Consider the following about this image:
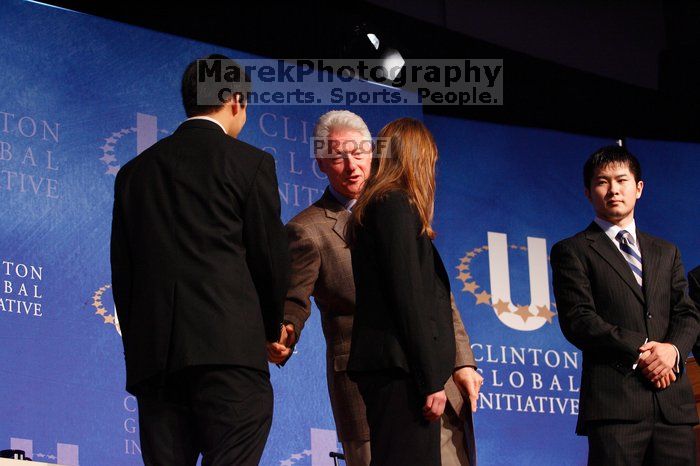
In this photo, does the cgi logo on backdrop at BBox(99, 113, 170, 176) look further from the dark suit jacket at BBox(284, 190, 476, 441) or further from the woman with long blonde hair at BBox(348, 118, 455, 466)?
the woman with long blonde hair at BBox(348, 118, 455, 466)

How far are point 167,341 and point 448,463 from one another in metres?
0.89

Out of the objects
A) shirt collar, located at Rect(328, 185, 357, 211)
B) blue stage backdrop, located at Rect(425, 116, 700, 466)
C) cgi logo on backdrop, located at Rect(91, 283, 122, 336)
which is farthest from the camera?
blue stage backdrop, located at Rect(425, 116, 700, 466)

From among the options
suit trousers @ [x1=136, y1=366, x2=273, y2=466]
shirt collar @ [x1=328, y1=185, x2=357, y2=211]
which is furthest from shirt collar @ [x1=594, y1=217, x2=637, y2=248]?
suit trousers @ [x1=136, y1=366, x2=273, y2=466]

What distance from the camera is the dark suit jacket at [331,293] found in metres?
3.34

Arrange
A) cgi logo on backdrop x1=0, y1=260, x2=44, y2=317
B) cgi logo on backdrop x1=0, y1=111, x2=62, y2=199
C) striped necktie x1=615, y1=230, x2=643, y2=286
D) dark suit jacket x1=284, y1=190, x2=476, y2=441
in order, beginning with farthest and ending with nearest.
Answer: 1. cgi logo on backdrop x1=0, y1=111, x2=62, y2=199
2. cgi logo on backdrop x1=0, y1=260, x2=44, y2=317
3. striped necktie x1=615, y1=230, x2=643, y2=286
4. dark suit jacket x1=284, y1=190, x2=476, y2=441

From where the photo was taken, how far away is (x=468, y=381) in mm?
3059

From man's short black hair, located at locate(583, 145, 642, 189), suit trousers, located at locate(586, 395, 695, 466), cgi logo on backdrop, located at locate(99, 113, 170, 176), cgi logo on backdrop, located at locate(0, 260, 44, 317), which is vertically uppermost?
cgi logo on backdrop, located at locate(99, 113, 170, 176)

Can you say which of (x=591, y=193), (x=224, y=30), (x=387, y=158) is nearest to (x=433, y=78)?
(x=224, y=30)

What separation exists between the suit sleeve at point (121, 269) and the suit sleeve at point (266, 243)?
0.30 m

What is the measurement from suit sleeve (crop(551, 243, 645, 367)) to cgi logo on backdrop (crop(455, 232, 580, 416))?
2100 millimetres

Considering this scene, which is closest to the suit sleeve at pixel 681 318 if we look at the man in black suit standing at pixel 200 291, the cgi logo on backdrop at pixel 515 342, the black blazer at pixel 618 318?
the black blazer at pixel 618 318

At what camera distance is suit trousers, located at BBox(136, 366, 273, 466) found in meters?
2.46

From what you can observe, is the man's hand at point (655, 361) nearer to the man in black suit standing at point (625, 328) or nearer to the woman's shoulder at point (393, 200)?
the man in black suit standing at point (625, 328)

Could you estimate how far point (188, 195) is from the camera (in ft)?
8.52
